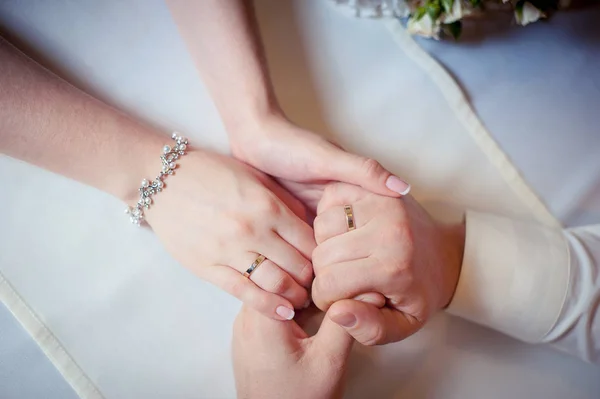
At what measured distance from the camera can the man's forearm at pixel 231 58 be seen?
80 cm

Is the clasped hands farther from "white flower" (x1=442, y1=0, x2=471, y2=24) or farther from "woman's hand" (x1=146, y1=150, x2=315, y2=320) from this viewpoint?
"white flower" (x1=442, y1=0, x2=471, y2=24)

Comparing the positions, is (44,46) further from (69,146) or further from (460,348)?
(460,348)

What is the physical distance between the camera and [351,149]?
2.72ft

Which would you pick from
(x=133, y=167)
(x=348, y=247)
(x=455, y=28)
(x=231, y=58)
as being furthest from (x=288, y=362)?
(x=455, y=28)

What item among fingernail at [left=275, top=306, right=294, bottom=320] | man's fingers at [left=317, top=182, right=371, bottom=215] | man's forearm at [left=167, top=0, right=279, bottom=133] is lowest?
fingernail at [left=275, top=306, right=294, bottom=320]

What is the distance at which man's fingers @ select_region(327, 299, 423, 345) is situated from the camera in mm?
587

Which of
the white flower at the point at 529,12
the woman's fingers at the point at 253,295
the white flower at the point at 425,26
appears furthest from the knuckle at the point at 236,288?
the white flower at the point at 529,12

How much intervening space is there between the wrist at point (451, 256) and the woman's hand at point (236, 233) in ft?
0.62

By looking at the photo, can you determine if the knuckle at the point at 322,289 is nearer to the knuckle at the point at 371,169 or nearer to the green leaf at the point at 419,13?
the knuckle at the point at 371,169

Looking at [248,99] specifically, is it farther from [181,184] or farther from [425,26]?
[425,26]

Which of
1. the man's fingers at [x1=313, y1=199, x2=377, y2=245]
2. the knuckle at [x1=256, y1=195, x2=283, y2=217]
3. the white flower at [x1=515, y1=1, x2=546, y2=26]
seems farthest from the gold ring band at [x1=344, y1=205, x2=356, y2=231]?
the white flower at [x1=515, y1=1, x2=546, y2=26]

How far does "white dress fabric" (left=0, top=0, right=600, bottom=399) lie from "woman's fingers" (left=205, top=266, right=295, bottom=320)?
0.05 m

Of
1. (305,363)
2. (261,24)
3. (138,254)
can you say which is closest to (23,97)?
(138,254)

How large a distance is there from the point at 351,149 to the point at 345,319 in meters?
0.34
